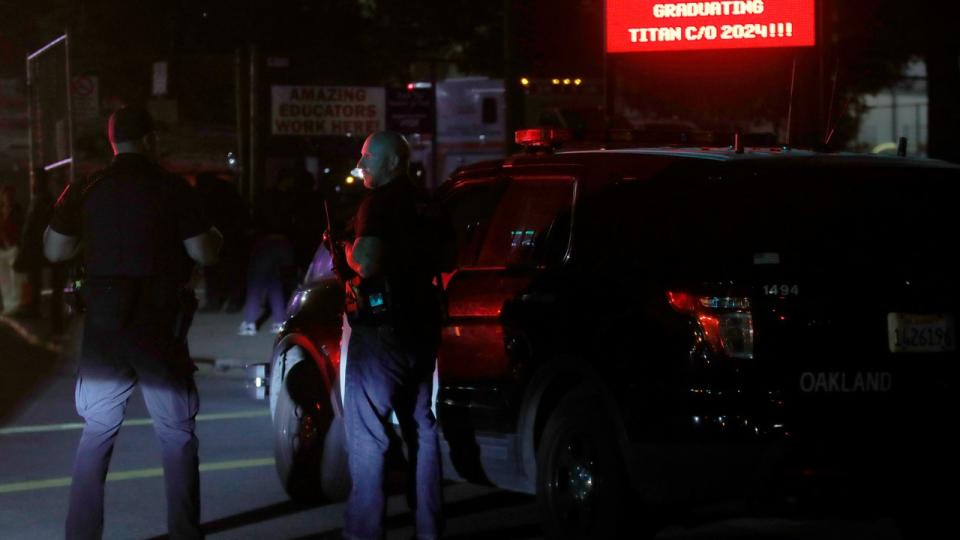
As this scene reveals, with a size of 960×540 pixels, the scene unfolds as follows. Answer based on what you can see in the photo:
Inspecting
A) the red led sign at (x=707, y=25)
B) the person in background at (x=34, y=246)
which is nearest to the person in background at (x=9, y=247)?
the person in background at (x=34, y=246)

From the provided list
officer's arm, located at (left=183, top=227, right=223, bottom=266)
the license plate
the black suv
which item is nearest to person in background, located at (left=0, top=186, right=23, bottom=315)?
officer's arm, located at (left=183, top=227, right=223, bottom=266)

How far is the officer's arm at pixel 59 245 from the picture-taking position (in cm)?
686

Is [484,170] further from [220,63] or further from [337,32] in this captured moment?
[220,63]

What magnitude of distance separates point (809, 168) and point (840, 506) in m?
1.27

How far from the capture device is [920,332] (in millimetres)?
6266

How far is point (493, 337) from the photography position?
7191 mm

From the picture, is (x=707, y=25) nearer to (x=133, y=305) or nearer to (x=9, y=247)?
(x=9, y=247)

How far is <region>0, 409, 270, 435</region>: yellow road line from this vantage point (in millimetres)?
11453

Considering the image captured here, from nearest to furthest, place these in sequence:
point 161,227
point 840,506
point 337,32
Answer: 1. point 840,506
2. point 161,227
3. point 337,32

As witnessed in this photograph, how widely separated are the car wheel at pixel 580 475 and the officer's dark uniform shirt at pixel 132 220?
64.2 inches

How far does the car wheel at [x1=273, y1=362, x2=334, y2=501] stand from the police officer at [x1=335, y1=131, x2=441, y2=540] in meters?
1.38

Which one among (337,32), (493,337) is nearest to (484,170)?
(493,337)

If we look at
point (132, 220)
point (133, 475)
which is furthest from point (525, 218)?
point (133, 475)

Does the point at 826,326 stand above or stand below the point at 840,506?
above
